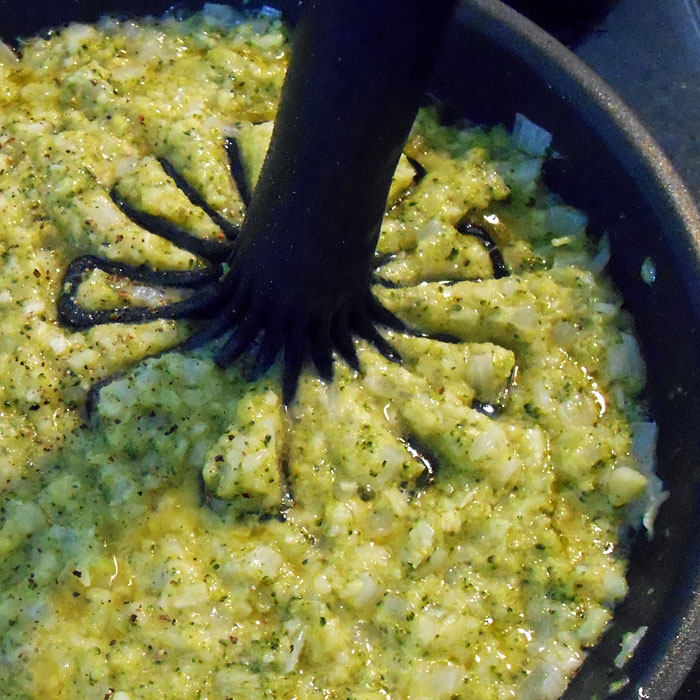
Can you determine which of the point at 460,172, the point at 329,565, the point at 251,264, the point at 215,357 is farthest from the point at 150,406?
the point at 460,172

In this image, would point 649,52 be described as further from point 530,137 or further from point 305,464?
point 305,464

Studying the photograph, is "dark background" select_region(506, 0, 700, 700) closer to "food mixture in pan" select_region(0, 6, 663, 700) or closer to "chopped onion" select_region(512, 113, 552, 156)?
"chopped onion" select_region(512, 113, 552, 156)

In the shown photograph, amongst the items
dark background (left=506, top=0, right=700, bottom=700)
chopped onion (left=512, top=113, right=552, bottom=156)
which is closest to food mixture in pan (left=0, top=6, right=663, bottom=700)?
chopped onion (left=512, top=113, right=552, bottom=156)

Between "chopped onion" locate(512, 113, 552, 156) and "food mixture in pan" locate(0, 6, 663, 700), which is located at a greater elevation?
"chopped onion" locate(512, 113, 552, 156)

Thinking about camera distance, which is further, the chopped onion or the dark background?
the dark background

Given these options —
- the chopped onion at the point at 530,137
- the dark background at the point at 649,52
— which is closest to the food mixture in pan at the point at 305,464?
the chopped onion at the point at 530,137

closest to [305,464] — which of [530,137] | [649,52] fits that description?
[530,137]

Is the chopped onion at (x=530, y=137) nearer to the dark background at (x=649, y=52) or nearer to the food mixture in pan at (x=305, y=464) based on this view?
the food mixture in pan at (x=305, y=464)

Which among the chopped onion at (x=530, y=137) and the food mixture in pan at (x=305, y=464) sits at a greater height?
the chopped onion at (x=530, y=137)

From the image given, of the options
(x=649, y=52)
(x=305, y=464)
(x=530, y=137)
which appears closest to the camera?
(x=305, y=464)
